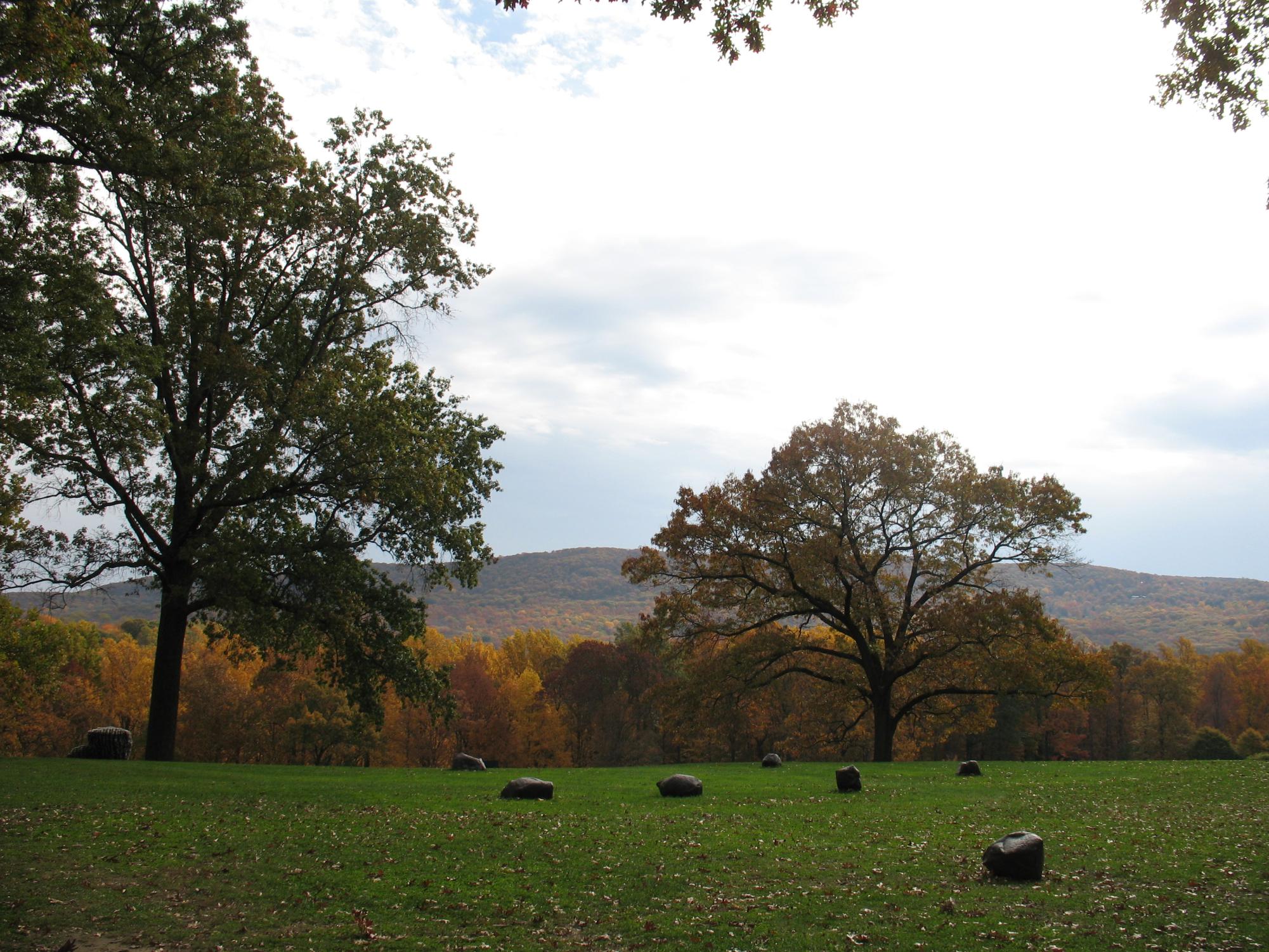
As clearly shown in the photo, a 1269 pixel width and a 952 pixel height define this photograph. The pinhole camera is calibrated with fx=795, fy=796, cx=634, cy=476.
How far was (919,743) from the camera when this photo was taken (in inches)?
2194

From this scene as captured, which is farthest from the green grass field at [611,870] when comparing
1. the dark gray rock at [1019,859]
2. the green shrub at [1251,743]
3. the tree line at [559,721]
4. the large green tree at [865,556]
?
the green shrub at [1251,743]

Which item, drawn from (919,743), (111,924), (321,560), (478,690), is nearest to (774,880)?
(111,924)

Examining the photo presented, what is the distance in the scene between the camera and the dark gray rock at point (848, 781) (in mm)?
21594

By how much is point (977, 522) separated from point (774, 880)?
90.7 feet

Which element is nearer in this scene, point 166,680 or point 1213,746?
point 166,680

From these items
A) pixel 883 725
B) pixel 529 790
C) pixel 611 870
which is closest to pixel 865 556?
pixel 883 725

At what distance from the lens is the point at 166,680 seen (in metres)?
25.8

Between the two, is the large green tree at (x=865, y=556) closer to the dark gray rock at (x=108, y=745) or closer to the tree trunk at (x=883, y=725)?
the tree trunk at (x=883, y=725)

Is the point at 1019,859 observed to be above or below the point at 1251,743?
above

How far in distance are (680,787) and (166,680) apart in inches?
678

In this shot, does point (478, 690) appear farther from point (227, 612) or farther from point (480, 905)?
point (480, 905)

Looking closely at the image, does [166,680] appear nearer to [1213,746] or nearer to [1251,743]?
[1213,746]

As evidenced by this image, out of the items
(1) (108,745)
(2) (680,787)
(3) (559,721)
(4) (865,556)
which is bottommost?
(3) (559,721)

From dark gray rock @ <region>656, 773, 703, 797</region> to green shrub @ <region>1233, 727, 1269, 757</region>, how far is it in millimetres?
58889
